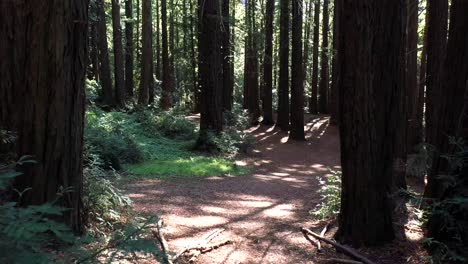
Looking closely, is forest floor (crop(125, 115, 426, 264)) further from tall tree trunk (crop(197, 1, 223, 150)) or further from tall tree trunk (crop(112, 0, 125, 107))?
tall tree trunk (crop(112, 0, 125, 107))

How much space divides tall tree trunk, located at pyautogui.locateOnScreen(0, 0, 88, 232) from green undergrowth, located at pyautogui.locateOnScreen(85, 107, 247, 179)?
3157 mm

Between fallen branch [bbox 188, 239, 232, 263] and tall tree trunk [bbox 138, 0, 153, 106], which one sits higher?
tall tree trunk [bbox 138, 0, 153, 106]

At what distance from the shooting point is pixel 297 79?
2023cm

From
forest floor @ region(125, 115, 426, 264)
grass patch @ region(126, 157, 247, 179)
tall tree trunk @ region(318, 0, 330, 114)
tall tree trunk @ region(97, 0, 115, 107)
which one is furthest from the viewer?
tall tree trunk @ region(318, 0, 330, 114)

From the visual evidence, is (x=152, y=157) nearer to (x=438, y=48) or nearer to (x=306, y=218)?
(x=306, y=218)

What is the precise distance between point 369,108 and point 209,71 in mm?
9805

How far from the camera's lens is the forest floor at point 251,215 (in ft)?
17.4

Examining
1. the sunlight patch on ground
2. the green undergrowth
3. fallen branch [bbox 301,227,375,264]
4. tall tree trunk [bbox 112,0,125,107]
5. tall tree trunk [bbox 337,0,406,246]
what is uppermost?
tall tree trunk [bbox 112,0,125,107]

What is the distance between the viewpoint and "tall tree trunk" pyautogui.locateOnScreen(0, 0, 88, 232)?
168 inches

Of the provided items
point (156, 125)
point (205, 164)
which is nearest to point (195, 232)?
point (205, 164)

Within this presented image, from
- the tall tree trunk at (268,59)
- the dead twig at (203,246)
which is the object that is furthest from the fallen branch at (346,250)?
the tall tree trunk at (268,59)

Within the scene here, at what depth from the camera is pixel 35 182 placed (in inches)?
173

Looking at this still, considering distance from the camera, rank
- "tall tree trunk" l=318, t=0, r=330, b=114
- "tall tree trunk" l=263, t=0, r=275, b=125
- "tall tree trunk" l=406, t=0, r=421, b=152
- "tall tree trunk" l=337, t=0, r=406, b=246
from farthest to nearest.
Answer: "tall tree trunk" l=318, t=0, r=330, b=114 < "tall tree trunk" l=263, t=0, r=275, b=125 < "tall tree trunk" l=406, t=0, r=421, b=152 < "tall tree trunk" l=337, t=0, r=406, b=246

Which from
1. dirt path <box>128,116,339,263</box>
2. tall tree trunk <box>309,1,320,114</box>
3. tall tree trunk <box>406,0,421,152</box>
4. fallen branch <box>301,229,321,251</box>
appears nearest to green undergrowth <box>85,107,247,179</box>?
dirt path <box>128,116,339,263</box>
